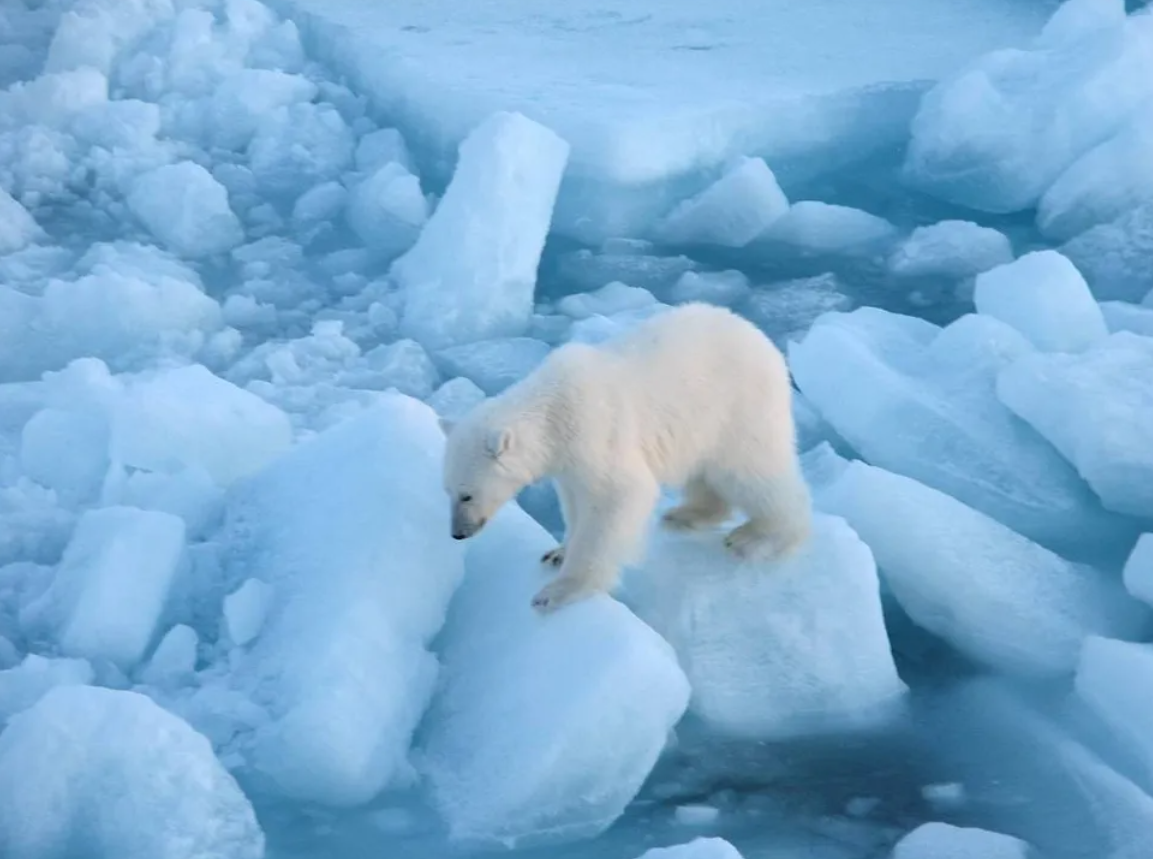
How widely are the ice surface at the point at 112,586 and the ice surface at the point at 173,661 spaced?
46mm

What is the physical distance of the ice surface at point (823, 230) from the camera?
5008mm

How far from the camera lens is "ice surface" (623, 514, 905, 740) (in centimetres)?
281

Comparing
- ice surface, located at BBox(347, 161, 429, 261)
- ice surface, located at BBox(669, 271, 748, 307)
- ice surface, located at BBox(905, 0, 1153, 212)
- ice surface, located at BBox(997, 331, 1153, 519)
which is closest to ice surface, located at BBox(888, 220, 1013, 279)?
ice surface, located at BBox(905, 0, 1153, 212)

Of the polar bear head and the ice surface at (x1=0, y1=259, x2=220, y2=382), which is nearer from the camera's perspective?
the polar bear head

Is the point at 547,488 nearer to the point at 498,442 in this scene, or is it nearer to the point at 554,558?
the point at 554,558

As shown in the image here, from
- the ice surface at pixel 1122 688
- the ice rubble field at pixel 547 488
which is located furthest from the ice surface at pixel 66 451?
the ice surface at pixel 1122 688

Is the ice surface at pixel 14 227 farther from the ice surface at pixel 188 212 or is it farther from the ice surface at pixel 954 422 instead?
the ice surface at pixel 954 422

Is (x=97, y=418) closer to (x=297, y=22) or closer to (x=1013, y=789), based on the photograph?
(x=1013, y=789)

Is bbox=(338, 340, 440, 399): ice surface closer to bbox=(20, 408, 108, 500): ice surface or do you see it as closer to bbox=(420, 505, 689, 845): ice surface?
bbox=(20, 408, 108, 500): ice surface

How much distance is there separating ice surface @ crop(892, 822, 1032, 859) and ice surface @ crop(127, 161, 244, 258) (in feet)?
11.0

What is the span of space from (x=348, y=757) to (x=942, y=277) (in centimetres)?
298

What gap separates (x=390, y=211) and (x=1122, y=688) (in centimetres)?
303

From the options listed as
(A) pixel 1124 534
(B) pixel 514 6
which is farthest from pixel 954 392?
(B) pixel 514 6

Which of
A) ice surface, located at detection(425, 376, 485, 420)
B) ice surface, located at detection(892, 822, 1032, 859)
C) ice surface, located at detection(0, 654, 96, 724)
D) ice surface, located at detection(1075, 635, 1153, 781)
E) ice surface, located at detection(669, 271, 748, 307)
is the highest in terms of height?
ice surface, located at detection(1075, 635, 1153, 781)
